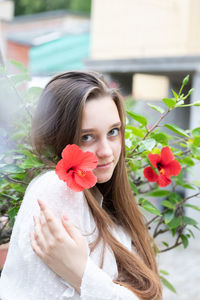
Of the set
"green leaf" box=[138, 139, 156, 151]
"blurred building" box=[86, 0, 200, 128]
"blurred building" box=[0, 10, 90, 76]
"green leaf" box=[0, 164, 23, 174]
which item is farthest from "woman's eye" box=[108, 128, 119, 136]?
"blurred building" box=[0, 10, 90, 76]

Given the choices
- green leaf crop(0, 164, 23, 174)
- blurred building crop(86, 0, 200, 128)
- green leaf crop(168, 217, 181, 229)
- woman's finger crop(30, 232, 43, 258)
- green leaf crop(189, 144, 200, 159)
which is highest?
green leaf crop(189, 144, 200, 159)

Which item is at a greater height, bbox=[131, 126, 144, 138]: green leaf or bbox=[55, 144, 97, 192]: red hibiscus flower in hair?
bbox=[55, 144, 97, 192]: red hibiscus flower in hair

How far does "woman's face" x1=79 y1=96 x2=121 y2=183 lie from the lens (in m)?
1.04

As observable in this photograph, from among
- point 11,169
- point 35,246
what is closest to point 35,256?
point 35,246

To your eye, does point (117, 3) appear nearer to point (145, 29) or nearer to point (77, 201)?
point (145, 29)

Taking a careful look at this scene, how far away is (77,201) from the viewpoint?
992mm

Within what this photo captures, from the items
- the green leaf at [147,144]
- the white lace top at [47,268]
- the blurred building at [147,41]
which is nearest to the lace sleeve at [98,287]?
the white lace top at [47,268]

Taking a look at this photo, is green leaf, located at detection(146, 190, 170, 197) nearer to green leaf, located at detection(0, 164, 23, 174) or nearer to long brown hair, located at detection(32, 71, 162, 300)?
long brown hair, located at detection(32, 71, 162, 300)

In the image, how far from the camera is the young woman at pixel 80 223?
94 centimetres

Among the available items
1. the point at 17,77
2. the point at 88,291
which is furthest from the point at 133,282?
the point at 17,77

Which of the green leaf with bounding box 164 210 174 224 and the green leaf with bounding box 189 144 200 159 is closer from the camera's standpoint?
the green leaf with bounding box 189 144 200 159

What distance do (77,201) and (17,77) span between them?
457 millimetres

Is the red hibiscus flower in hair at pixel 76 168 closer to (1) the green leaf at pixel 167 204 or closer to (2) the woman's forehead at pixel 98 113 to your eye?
(2) the woman's forehead at pixel 98 113

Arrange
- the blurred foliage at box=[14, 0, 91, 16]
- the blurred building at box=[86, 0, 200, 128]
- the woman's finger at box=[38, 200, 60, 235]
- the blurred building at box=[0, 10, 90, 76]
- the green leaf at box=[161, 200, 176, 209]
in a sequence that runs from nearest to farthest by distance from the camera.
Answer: the woman's finger at box=[38, 200, 60, 235] < the green leaf at box=[161, 200, 176, 209] < the blurred building at box=[86, 0, 200, 128] < the blurred building at box=[0, 10, 90, 76] < the blurred foliage at box=[14, 0, 91, 16]
